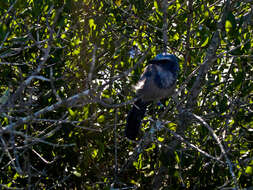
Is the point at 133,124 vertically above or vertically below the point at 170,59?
below

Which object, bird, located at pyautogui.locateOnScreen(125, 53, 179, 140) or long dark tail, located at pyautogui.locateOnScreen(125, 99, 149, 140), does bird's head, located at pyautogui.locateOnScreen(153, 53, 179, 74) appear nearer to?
bird, located at pyautogui.locateOnScreen(125, 53, 179, 140)

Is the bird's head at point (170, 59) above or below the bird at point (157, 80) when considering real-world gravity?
above

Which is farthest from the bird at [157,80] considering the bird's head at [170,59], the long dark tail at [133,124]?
the long dark tail at [133,124]

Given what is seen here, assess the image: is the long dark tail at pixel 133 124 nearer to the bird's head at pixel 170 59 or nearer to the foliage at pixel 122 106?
the foliage at pixel 122 106

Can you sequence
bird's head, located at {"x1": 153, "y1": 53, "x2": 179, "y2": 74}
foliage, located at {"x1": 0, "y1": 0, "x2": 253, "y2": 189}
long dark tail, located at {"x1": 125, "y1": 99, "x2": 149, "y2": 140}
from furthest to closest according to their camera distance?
bird's head, located at {"x1": 153, "y1": 53, "x2": 179, "y2": 74} → long dark tail, located at {"x1": 125, "y1": 99, "x2": 149, "y2": 140} → foliage, located at {"x1": 0, "y1": 0, "x2": 253, "y2": 189}

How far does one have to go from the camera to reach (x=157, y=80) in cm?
483

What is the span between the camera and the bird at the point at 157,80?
14.6 ft

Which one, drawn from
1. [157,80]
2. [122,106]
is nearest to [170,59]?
[157,80]

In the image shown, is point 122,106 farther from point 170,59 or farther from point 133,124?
point 170,59

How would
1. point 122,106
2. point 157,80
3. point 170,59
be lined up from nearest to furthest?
point 122,106, point 170,59, point 157,80

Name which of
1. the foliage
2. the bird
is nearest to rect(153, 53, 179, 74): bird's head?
the bird

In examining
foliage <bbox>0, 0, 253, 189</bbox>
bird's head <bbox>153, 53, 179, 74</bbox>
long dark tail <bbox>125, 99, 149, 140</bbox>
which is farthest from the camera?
bird's head <bbox>153, 53, 179, 74</bbox>

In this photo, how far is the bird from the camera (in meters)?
4.44

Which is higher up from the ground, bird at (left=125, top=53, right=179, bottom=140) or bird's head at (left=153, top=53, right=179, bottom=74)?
bird's head at (left=153, top=53, right=179, bottom=74)
